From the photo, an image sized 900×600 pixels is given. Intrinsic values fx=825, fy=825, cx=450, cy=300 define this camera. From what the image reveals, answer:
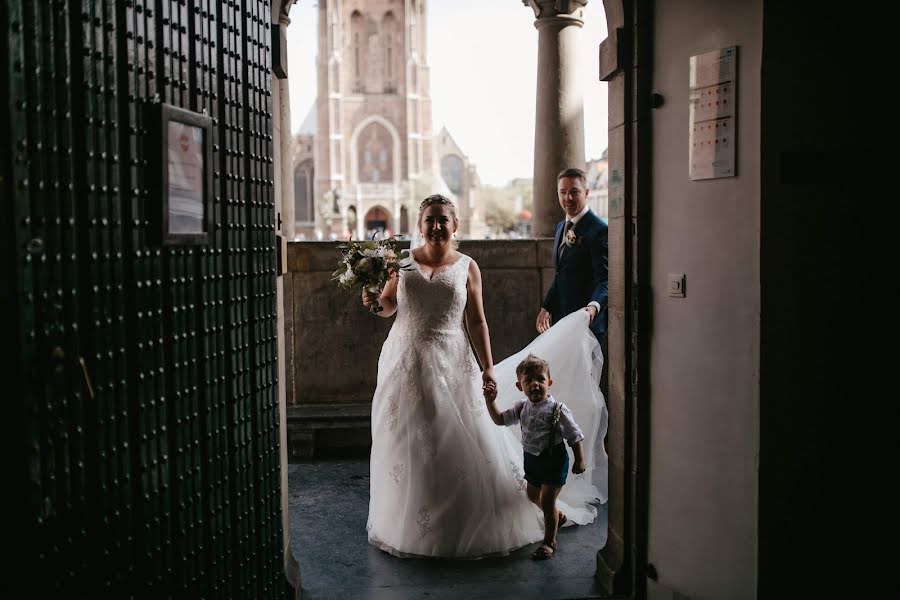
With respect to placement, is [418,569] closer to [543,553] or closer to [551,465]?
[543,553]

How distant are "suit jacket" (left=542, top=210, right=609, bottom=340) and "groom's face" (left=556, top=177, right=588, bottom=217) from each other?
0.09 m

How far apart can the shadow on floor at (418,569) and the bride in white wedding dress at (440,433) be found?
105 millimetres

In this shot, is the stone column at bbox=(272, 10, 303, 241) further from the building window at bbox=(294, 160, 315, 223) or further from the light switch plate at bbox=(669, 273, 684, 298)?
the building window at bbox=(294, 160, 315, 223)

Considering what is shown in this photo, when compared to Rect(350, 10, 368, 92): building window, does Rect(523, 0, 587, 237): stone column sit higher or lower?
lower

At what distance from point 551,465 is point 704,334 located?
1420mm

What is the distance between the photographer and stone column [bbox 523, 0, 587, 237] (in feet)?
24.9

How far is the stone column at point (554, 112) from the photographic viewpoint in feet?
24.9

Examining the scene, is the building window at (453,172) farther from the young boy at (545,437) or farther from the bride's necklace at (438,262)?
the young boy at (545,437)

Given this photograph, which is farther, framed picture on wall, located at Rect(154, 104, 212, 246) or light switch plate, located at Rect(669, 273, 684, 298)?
light switch plate, located at Rect(669, 273, 684, 298)

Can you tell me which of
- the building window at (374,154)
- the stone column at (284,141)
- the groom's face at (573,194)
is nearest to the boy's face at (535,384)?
the stone column at (284,141)

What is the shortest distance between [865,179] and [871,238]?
0.21 meters

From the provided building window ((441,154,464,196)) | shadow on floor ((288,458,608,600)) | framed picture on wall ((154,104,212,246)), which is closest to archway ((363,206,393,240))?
building window ((441,154,464,196))

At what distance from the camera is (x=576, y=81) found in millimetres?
7840

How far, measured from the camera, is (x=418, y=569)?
426cm
